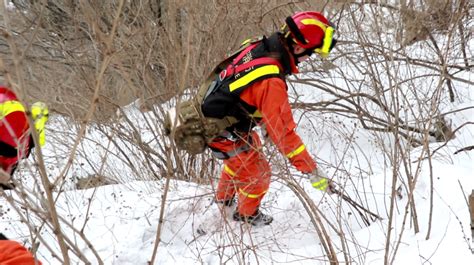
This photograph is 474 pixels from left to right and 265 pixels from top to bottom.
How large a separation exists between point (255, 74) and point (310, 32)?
0.43 meters

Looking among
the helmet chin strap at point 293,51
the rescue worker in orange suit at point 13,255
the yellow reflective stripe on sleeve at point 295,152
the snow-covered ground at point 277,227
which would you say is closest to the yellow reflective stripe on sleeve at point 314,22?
the helmet chin strap at point 293,51

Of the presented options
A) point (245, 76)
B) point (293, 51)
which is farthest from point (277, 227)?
point (293, 51)

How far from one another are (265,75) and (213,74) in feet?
2.02

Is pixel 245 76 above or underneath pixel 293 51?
underneath

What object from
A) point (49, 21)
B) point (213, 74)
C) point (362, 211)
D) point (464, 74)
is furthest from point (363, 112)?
point (49, 21)

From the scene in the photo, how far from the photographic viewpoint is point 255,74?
2.77m

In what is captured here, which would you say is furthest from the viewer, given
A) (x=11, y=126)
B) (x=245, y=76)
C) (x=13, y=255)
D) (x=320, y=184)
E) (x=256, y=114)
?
(x=256, y=114)

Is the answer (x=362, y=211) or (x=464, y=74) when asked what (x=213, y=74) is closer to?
(x=362, y=211)

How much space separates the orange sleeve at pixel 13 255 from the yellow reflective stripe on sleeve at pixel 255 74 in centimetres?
163

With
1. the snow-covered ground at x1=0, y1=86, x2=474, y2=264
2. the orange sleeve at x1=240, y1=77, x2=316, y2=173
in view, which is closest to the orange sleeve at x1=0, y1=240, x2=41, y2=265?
the snow-covered ground at x1=0, y1=86, x2=474, y2=264

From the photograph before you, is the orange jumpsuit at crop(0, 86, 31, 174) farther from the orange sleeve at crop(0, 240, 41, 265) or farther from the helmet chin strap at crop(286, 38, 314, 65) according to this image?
the helmet chin strap at crop(286, 38, 314, 65)

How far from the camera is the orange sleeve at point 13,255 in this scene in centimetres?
149

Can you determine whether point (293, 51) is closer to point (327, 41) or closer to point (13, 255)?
point (327, 41)

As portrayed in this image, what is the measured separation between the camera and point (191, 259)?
2.86 m
